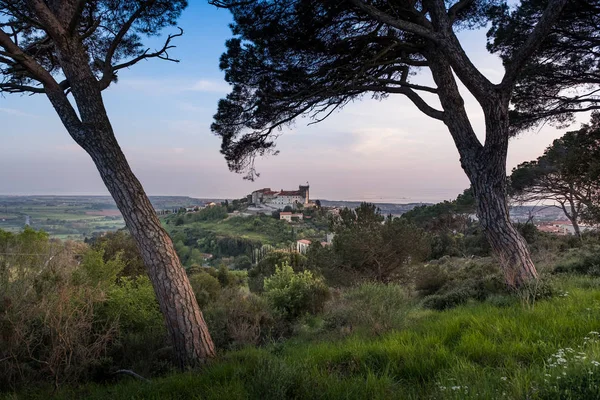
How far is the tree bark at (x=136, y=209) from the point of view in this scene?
374 cm

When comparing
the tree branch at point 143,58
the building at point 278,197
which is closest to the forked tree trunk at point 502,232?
the tree branch at point 143,58

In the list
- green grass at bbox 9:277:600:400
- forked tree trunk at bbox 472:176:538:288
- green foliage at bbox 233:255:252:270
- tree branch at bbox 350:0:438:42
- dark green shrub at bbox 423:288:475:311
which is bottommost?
green foliage at bbox 233:255:252:270

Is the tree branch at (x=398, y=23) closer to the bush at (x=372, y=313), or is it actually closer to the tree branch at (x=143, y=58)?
the tree branch at (x=143, y=58)

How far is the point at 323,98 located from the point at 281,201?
2357 inches

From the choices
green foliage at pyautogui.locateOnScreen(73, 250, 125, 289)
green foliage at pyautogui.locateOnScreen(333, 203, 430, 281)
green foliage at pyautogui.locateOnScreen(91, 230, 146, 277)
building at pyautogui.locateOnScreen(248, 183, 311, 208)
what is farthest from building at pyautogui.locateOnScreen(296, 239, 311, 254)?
building at pyautogui.locateOnScreen(248, 183, 311, 208)

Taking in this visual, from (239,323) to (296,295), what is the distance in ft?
11.9

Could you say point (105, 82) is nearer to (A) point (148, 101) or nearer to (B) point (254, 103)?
(B) point (254, 103)

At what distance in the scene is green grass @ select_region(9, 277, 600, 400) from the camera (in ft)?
5.62

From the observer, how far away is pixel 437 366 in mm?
2424

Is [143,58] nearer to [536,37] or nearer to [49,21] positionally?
[49,21]

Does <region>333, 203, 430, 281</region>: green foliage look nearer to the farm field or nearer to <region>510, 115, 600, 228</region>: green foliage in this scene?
<region>510, 115, 600, 228</region>: green foliage

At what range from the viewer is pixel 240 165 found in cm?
639

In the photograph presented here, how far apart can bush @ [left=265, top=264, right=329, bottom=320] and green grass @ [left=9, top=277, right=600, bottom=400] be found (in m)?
5.59

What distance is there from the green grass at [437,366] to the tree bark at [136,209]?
60 centimetres
